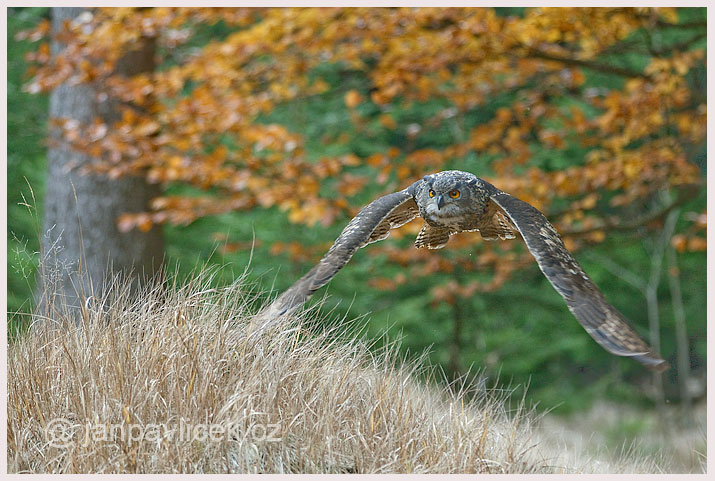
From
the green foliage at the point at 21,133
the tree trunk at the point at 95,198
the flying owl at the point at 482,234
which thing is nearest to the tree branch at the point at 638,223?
the flying owl at the point at 482,234

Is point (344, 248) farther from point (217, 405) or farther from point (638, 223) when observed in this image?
point (638, 223)

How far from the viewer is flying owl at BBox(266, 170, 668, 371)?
247 centimetres

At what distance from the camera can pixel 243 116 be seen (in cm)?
648

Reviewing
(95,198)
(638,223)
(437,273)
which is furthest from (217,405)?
(437,273)

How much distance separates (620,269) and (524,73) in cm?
407

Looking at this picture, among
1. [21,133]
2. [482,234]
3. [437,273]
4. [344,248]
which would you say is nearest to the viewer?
[344,248]

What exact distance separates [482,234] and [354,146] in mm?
7059

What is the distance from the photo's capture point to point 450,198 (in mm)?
3010

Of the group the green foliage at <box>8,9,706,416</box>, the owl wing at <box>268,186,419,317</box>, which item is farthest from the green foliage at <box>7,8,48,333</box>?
the owl wing at <box>268,186,419,317</box>

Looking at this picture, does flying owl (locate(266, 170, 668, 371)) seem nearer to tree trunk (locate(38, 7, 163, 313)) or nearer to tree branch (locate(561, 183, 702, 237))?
tree branch (locate(561, 183, 702, 237))

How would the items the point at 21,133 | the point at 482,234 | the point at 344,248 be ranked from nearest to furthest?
the point at 344,248 < the point at 482,234 < the point at 21,133

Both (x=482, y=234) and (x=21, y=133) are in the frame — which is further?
(x=21, y=133)

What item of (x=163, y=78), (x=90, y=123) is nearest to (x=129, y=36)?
(x=163, y=78)

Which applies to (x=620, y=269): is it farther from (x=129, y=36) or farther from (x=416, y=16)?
(x=129, y=36)
